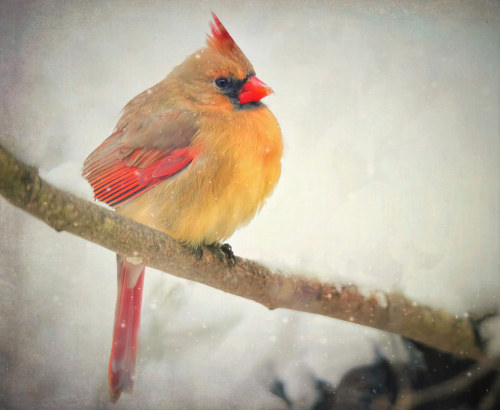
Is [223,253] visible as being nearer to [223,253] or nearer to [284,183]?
[223,253]

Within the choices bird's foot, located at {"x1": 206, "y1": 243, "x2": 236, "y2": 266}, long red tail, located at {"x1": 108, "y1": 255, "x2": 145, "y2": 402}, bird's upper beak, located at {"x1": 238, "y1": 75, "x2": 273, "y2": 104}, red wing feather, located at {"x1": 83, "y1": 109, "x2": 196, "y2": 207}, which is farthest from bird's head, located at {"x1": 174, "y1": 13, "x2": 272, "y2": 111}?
long red tail, located at {"x1": 108, "y1": 255, "x2": 145, "y2": 402}

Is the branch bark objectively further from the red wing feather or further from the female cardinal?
the red wing feather

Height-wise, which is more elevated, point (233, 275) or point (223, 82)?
point (223, 82)

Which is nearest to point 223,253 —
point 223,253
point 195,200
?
point 223,253

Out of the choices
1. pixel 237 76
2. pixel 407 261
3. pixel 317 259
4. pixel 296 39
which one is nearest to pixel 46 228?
pixel 237 76

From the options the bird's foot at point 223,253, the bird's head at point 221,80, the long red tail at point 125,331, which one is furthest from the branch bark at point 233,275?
the bird's head at point 221,80

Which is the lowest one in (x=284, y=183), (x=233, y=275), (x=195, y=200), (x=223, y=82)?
(x=233, y=275)
